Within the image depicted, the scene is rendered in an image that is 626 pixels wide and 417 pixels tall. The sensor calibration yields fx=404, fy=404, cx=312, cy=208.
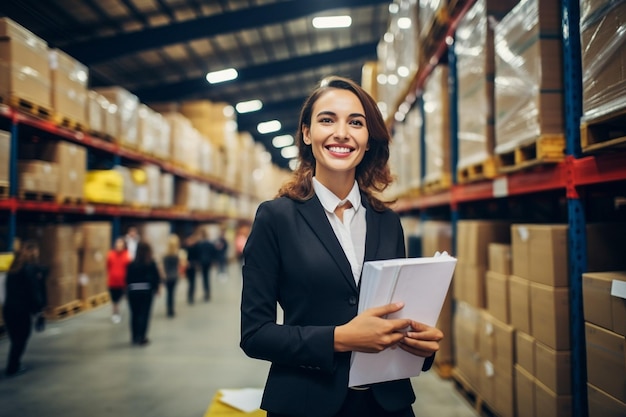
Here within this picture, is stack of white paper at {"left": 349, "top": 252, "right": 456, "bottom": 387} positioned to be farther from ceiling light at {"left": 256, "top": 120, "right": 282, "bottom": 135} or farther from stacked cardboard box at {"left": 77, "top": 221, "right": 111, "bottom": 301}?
ceiling light at {"left": 256, "top": 120, "right": 282, "bottom": 135}

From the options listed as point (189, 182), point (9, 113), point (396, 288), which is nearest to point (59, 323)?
point (9, 113)

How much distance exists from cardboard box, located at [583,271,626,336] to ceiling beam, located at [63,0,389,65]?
914 centimetres

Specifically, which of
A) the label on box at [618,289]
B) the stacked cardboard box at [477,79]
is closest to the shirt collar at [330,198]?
the label on box at [618,289]

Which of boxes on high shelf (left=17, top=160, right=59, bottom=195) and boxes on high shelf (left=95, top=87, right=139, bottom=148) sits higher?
boxes on high shelf (left=95, top=87, right=139, bottom=148)

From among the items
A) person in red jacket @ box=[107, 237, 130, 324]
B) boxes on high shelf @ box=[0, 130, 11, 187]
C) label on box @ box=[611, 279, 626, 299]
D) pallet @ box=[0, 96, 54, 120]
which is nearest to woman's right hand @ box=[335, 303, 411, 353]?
label on box @ box=[611, 279, 626, 299]

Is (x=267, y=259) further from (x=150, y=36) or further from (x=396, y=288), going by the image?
(x=150, y=36)

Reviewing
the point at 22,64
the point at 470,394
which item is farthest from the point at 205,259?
the point at 470,394

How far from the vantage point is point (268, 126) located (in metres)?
21.8

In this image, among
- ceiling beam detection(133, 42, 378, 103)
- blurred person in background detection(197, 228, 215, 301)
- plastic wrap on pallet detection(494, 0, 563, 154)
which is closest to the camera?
plastic wrap on pallet detection(494, 0, 563, 154)

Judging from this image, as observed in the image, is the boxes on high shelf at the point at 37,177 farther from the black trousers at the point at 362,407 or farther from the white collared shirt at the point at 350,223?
the black trousers at the point at 362,407

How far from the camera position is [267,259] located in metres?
1.31

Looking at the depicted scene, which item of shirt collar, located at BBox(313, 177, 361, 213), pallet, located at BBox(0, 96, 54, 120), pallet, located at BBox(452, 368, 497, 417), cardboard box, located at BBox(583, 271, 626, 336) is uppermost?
pallet, located at BBox(0, 96, 54, 120)

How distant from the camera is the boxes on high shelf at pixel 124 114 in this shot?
7.73 metres

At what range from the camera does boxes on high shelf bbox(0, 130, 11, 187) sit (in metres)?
5.00
